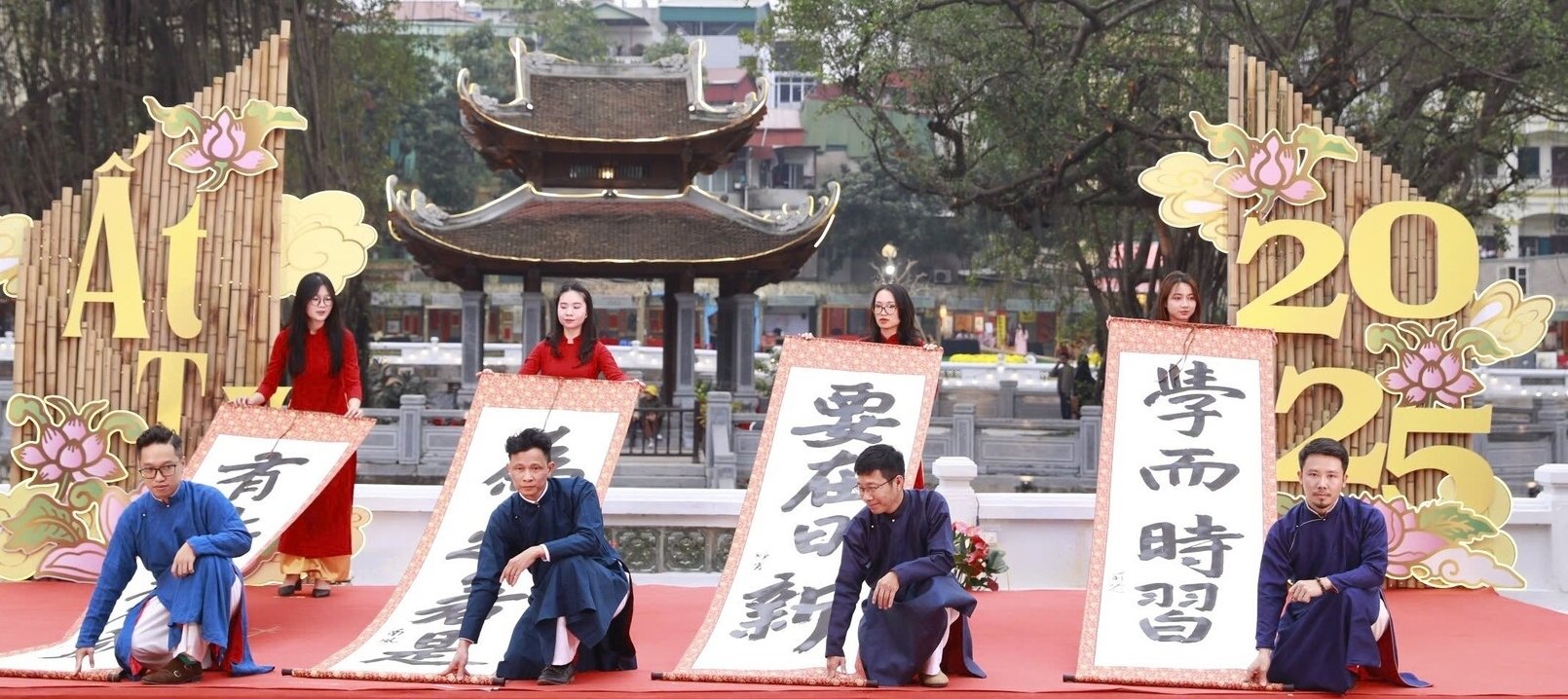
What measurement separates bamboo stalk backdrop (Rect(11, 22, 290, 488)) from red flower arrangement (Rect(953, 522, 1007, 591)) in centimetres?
292

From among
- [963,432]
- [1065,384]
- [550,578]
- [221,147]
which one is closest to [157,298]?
[221,147]

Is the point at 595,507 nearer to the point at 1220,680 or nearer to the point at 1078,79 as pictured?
the point at 1220,680

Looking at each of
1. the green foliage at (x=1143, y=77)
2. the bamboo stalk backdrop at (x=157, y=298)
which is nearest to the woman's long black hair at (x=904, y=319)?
the bamboo stalk backdrop at (x=157, y=298)

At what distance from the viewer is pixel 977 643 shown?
5.26 m

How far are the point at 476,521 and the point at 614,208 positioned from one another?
33.6ft

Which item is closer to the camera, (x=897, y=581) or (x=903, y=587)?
(x=897, y=581)

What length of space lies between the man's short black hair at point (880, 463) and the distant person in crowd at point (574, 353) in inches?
58.5

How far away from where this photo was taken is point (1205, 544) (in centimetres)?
515

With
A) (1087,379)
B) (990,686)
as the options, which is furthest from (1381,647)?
(1087,379)

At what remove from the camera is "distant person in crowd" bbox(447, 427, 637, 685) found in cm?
451

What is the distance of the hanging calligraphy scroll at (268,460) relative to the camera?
212 inches

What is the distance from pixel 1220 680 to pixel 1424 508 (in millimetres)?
2226

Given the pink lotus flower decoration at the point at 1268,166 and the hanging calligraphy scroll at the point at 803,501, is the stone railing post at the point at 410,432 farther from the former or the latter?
the pink lotus flower decoration at the point at 1268,166

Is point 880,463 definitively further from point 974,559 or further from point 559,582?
point 974,559
